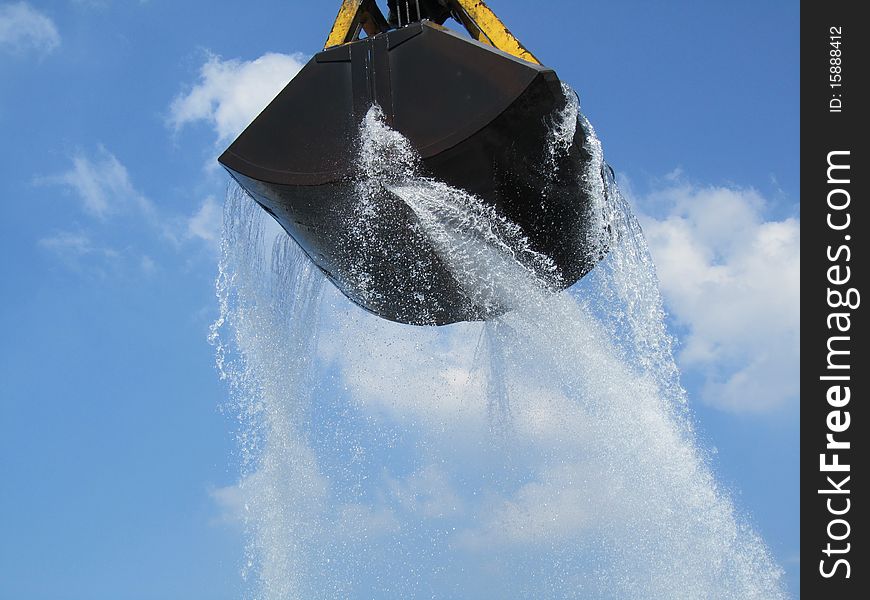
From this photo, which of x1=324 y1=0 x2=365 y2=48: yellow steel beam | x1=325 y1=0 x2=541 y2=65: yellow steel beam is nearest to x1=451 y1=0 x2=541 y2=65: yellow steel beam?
x1=325 y1=0 x2=541 y2=65: yellow steel beam

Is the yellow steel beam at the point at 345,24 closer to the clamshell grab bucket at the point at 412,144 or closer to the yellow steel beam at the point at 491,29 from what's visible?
the clamshell grab bucket at the point at 412,144

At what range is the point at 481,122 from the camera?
7.87 m

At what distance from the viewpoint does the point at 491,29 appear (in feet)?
29.5

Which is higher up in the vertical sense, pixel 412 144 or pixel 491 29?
pixel 491 29

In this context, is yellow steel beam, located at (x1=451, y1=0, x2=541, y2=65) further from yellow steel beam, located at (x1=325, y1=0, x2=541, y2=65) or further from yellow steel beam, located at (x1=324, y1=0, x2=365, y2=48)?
yellow steel beam, located at (x1=324, y1=0, x2=365, y2=48)

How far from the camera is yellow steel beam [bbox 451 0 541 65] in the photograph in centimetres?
868

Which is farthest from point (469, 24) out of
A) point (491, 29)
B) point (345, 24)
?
point (345, 24)

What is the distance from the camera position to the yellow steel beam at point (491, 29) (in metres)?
8.68

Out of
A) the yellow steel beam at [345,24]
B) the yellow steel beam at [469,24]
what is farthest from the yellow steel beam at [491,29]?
the yellow steel beam at [345,24]

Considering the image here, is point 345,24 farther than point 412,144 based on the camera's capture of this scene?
Yes

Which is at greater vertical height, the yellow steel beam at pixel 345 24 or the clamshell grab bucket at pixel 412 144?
the yellow steel beam at pixel 345 24

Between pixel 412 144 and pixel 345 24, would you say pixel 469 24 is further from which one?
pixel 412 144
